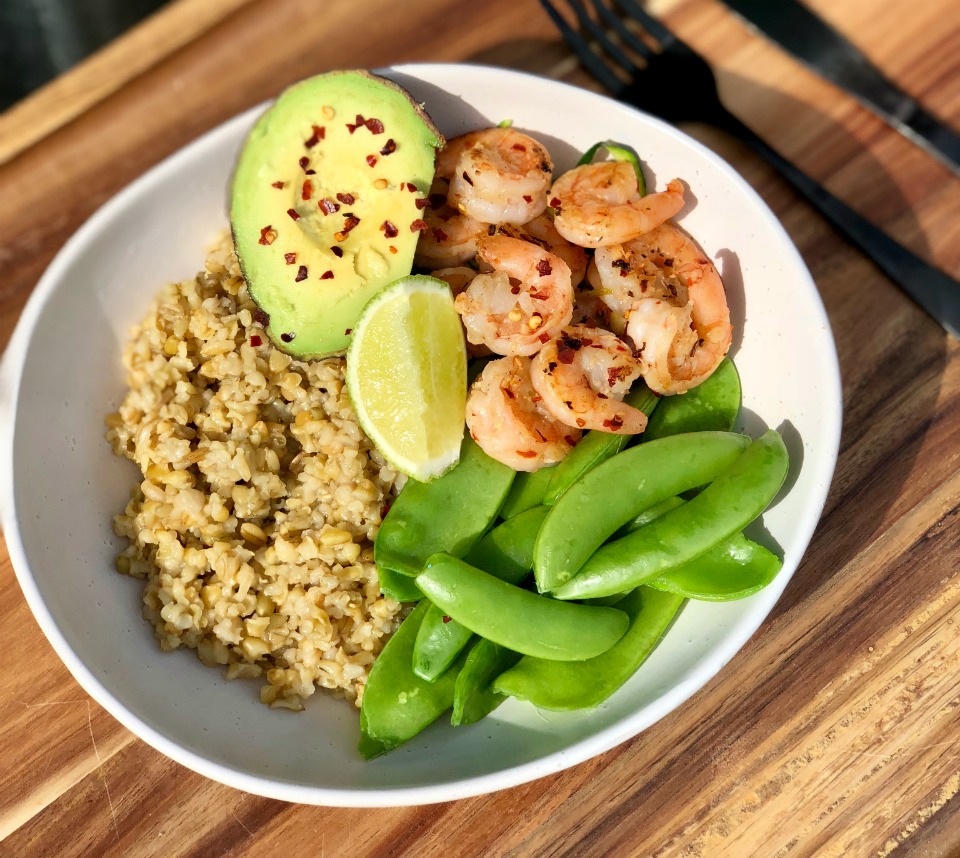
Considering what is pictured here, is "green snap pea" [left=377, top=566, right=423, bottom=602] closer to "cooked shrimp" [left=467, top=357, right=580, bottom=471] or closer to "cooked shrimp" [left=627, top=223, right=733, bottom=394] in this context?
"cooked shrimp" [left=467, top=357, right=580, bottom=471]

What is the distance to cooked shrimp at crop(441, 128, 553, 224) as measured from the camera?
177cm

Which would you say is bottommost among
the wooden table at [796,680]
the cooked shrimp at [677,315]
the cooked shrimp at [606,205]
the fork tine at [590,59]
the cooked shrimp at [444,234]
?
the wooden table at [796,680]

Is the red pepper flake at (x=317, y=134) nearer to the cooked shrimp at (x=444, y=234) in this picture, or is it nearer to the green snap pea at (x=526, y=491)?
the cooked shrimp at (x=444, y=234)

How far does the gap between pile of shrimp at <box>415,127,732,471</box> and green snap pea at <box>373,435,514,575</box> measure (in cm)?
7

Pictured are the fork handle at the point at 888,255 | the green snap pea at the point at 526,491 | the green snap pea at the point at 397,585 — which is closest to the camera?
the green snap pea at the point at 397,585

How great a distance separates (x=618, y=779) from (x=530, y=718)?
9.3 inches

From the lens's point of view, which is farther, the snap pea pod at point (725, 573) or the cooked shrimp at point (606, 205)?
the cooked shrimp at point (606, 205)

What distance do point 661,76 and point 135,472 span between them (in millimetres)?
1606

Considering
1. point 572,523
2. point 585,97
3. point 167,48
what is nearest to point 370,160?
point 585,97

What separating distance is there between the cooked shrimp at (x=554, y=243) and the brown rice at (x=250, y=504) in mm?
506

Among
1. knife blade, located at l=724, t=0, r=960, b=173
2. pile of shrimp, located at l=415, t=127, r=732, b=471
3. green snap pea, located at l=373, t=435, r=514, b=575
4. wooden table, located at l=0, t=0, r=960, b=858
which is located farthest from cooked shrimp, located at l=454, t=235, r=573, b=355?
knife blade, located at l=724, t=0, r=960, b=173

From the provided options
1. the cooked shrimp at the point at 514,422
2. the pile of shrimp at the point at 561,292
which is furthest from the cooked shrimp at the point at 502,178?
the cooked shrimp at the point at 514,422

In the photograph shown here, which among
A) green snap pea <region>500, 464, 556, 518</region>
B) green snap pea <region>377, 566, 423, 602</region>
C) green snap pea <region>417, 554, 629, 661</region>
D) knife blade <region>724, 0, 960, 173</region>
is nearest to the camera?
green snap pea <region>417, 554, 629, 661</region>

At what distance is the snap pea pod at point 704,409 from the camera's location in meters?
1.79
